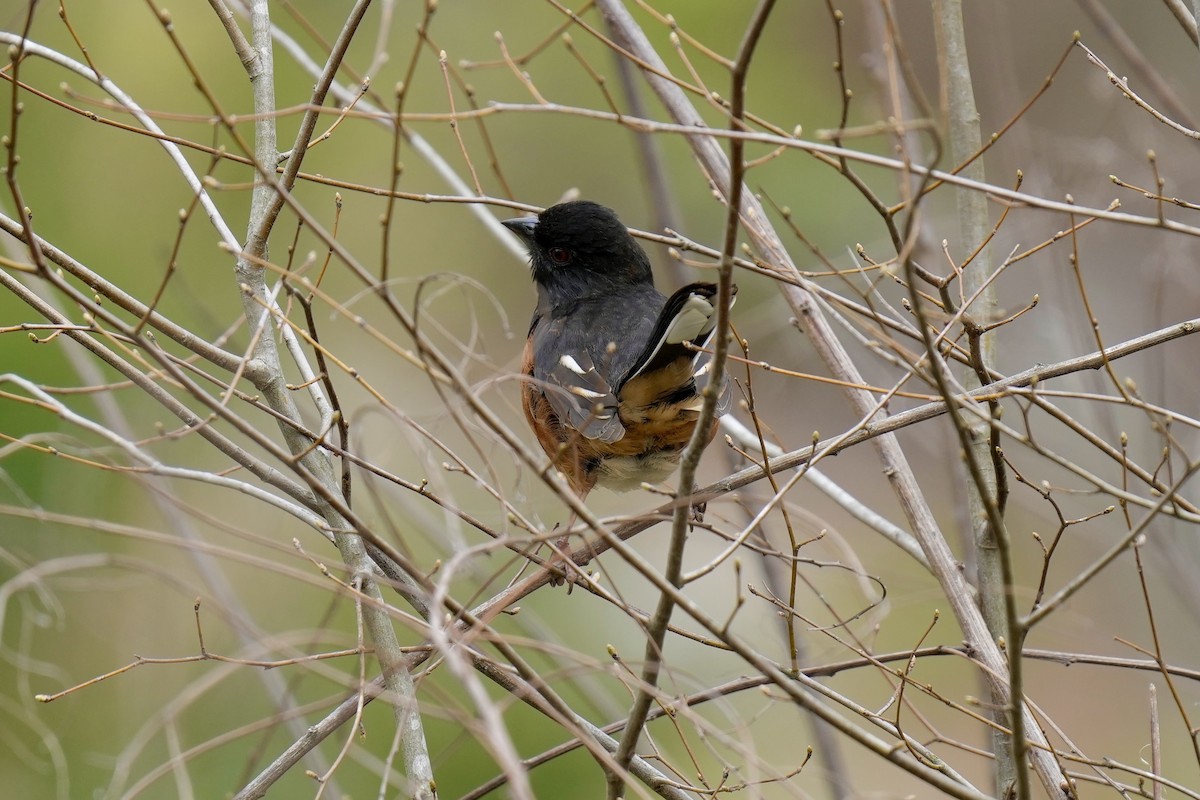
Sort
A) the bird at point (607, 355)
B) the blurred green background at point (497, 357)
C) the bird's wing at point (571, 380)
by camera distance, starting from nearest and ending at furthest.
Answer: the bird at point (607, 355)
the bird's wing at point (571, 380)
the blurred green background at point (497, 357)

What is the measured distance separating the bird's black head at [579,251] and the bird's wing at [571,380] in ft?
0.61

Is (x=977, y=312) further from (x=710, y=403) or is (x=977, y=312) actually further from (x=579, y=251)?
(x=579, y=251)

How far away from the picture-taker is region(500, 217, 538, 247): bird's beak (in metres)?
3.66

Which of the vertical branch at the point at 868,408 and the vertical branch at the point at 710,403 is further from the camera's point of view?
the vertical branch at the point at 868,408

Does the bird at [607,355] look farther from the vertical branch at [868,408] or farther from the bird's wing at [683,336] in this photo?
the vertical branch at [868,408]

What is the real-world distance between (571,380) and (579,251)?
59 cm

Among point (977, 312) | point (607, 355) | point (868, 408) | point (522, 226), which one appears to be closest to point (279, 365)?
point (607, 355)

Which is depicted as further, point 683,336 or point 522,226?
point 522,226

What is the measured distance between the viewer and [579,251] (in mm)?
3736

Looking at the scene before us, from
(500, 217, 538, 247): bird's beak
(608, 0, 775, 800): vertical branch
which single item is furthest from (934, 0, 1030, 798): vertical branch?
(500, 217, 538, 247): bird's beak

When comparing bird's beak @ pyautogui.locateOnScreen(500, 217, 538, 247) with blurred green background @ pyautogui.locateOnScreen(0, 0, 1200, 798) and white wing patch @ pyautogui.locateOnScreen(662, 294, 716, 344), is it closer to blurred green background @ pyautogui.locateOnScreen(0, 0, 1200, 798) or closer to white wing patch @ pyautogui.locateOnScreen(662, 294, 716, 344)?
blurred green background @ pyautogui.locateOnScreen(0, 0, 1200, 798)

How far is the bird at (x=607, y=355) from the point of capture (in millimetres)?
2660

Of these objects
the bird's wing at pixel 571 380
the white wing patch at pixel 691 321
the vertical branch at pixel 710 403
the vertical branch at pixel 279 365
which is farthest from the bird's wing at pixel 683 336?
the vertical branch at pixel 279 365

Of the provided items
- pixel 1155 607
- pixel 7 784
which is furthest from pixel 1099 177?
pixel 7 784
